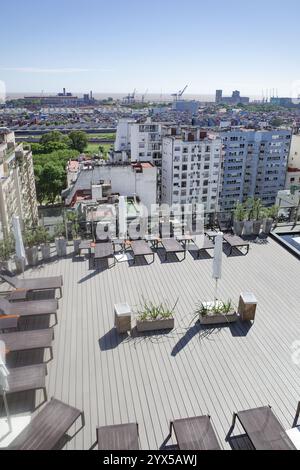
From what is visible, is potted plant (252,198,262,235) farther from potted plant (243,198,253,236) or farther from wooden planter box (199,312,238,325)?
wooden planter box (199,312,238,325)

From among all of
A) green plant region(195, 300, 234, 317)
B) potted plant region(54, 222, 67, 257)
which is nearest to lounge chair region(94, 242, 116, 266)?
potted plant region(54, 222, 67, 257)

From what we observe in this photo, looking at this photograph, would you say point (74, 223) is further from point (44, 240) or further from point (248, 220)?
point (248, 220)

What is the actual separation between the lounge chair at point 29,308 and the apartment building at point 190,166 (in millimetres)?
41469

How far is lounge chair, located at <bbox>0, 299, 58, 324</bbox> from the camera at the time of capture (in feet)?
27.6

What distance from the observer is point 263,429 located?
5.59 meters

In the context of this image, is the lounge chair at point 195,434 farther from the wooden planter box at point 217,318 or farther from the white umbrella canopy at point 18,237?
the white umbrella canopy at point 18,237

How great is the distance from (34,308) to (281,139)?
5826 centimetres

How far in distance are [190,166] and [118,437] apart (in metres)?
45.8

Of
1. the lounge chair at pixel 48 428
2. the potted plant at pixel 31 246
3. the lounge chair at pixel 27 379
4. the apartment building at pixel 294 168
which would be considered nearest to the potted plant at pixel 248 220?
the potted plant at pixel 31 246

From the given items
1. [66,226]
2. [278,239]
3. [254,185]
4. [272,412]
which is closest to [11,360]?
[272,412]

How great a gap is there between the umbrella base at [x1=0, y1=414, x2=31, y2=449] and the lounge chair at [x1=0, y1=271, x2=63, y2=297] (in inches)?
163

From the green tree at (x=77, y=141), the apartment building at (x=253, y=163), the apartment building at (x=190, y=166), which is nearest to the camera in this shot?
the apartment building at (x=190, y=166)

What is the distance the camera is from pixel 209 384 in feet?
22.8

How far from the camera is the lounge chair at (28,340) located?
7.26m
